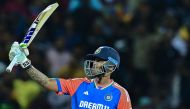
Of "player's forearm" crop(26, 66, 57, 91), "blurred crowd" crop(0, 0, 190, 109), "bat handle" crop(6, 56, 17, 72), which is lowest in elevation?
"blurred crowd" crop(0, 0, 190, 109)

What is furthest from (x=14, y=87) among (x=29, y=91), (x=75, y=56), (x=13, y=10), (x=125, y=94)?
(x=125, y=94)

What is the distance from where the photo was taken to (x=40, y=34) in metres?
15.8

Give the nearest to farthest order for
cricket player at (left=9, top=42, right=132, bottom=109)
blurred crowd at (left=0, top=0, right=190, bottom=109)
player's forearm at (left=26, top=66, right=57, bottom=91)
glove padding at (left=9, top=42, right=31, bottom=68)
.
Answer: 1. glove padding at (left=9, top=42, right=31, bottom=68)
2. player's forearm at (left=26, top=66, right=57, bottom=91)
3. cricket player at (left=9, top=42, right=132, bottom=109)
4. blurred crowd at (left=0, top=0, right=190, bottom=109)

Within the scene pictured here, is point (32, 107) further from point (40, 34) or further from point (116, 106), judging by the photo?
point (116, 106)

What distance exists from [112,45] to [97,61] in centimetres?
555

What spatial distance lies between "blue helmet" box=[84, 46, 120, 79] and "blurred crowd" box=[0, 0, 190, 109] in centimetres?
393

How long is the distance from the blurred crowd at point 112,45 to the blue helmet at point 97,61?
12.9 feet

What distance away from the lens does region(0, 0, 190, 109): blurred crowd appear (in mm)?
14141

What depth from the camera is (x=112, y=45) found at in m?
15.3

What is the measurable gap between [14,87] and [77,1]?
3300 millimetres

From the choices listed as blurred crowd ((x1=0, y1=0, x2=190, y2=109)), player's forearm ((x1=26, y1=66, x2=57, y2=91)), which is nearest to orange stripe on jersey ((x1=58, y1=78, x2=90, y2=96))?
player's forearm ((x1=26, y1=66, x2=57, y2=91))

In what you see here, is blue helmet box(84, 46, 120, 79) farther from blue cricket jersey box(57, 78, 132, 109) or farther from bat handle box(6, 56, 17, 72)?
bat handle box(6, 56, 17, 72)

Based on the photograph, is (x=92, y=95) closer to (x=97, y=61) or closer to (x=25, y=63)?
(x=97, y=61)

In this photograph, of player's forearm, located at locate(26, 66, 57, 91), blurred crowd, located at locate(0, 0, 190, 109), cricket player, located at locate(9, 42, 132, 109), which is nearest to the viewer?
player's forearm, located at locate(26, 66, 57, 91)
